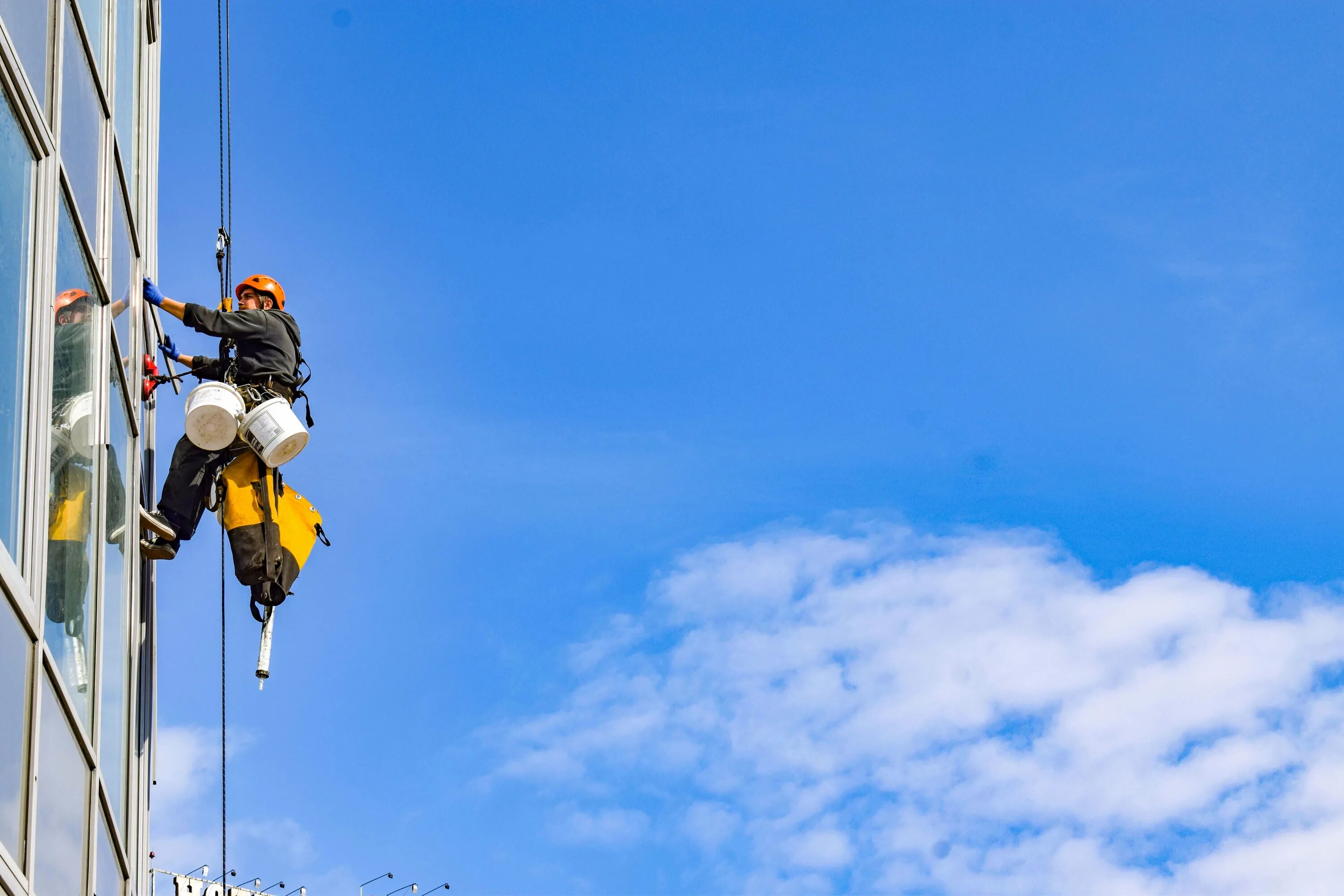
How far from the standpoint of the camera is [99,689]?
8477 mm

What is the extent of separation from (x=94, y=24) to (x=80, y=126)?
0.87m

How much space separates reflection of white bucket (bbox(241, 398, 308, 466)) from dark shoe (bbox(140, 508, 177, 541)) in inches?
33.4

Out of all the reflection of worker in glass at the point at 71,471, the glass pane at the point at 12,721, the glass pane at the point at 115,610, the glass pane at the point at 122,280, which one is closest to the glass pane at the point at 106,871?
the glass pane at the point at 115,610

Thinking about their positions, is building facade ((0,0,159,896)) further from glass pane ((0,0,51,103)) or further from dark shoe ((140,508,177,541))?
dark shoe ((140,508,177,541))

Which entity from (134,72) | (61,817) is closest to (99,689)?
(61,817)

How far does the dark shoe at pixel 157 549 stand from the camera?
1107cm

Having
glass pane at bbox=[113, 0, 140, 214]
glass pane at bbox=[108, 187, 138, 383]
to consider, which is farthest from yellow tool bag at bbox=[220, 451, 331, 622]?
glass pane at bbox=[113, 0, 140, 214]

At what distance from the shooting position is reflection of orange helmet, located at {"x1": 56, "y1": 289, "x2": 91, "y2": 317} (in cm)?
788

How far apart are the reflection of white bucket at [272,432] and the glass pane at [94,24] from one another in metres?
3.11

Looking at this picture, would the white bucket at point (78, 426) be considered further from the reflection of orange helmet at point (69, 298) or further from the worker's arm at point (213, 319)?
the worker's arm at point (213, 319)

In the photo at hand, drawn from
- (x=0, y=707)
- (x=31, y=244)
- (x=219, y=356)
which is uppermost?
(x=219, y=356)

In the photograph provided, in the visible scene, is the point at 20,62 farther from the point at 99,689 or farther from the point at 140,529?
the point at 140,529

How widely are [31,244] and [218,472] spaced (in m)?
4.96

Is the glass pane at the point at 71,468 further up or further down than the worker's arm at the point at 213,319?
further down
